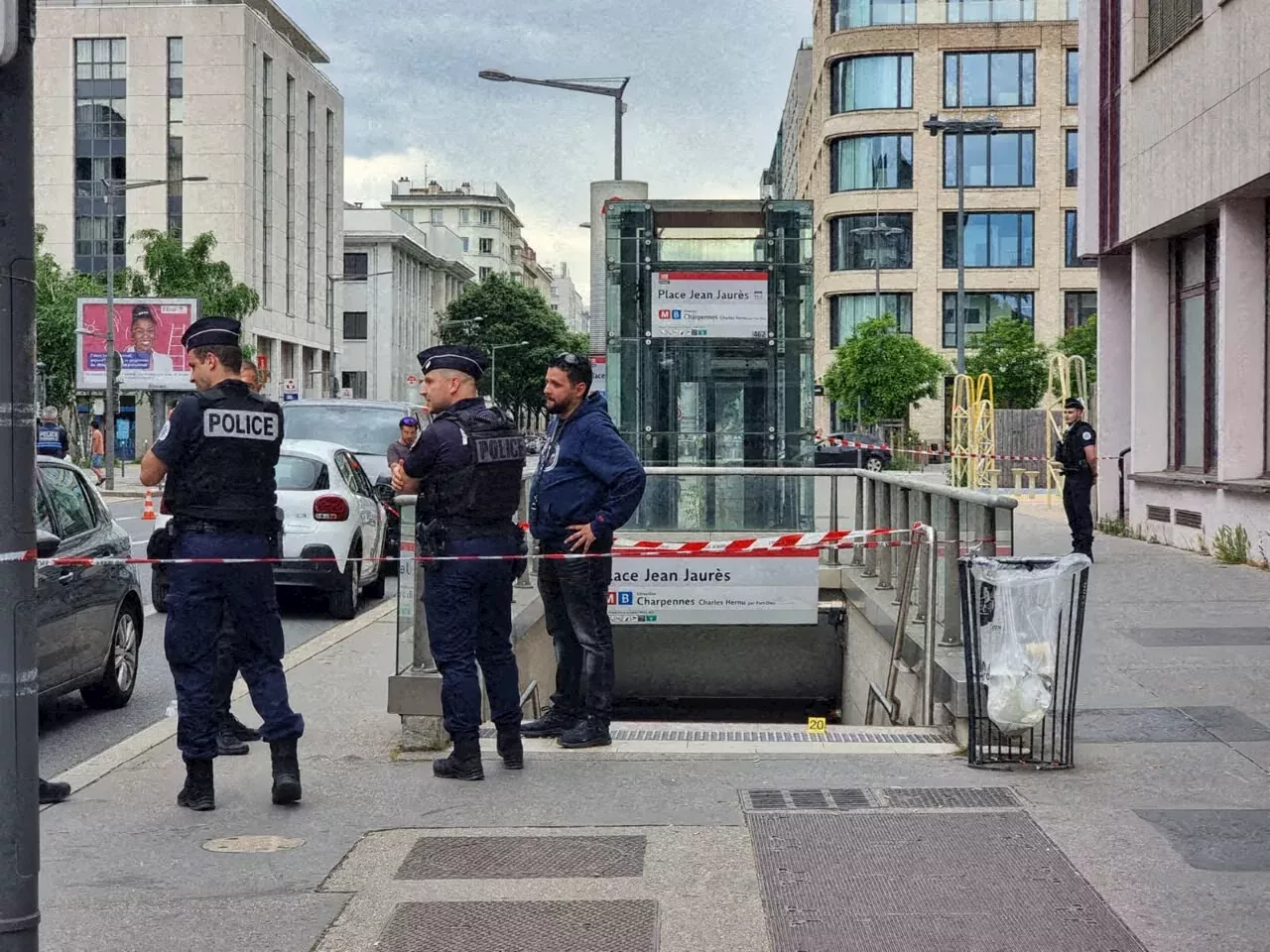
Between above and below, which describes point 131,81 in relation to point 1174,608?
above

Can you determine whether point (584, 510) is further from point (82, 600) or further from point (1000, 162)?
point (1000, 162)

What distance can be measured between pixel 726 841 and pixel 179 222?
2629 inches

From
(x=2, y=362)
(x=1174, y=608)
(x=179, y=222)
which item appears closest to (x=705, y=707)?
(x=1174, y=608)

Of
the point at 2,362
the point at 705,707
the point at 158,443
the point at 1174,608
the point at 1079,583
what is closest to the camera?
the point at 2,362

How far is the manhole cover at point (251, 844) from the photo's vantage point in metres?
5.96

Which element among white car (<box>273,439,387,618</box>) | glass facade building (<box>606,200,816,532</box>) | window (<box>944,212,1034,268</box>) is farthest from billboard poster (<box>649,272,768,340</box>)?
window (<box>944,212,1034,268</box>)

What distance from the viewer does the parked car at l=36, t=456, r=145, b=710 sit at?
8.48 metres

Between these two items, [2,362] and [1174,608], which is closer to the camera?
[2,362]

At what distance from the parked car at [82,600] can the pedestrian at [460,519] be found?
7.19 ft

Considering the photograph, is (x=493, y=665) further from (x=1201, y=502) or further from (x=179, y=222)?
(x=179, y=222)

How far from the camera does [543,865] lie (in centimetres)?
570

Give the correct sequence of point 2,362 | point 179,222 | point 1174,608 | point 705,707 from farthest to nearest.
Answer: point 179,222, point 705,707, point 1174,608, point 2,362

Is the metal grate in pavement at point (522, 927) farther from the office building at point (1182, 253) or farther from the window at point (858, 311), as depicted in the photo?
the window at point (858, 311)

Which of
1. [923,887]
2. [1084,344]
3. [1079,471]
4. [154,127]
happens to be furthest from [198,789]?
[154,127]
